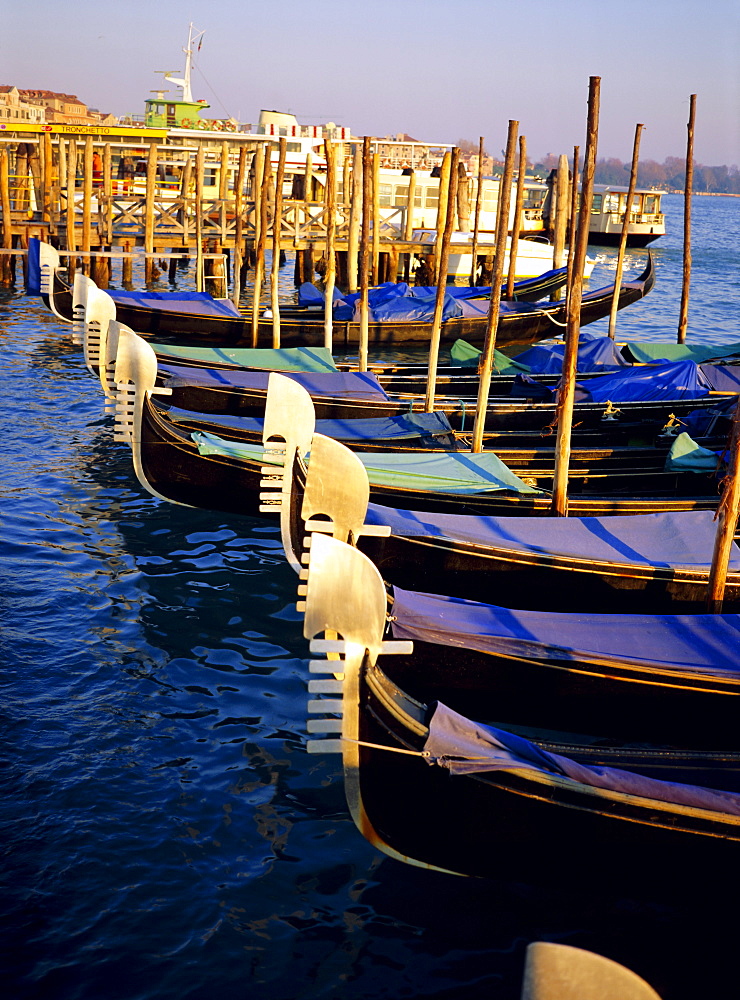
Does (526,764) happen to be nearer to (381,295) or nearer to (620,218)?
(381,295)

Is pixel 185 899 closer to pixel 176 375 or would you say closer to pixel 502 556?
pixel 502 556

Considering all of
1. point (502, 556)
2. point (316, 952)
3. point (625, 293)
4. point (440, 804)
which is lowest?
point (316, 952)

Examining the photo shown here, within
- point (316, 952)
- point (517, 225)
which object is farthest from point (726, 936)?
point (517, 225)

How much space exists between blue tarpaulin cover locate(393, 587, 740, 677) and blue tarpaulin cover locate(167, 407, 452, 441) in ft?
12.4

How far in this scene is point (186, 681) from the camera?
20.8 feet

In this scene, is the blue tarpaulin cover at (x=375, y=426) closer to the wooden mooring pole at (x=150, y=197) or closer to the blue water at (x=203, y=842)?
the blue water at (x=203, y=842)

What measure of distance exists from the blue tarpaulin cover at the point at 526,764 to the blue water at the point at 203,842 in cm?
60

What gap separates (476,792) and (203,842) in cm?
156

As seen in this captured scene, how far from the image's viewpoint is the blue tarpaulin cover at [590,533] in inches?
256

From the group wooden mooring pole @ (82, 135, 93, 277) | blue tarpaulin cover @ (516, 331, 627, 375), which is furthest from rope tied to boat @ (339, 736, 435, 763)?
wooden mooring pole @ (82, 135, 93, 277)

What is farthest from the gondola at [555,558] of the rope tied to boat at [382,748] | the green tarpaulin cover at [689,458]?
the rope tied to boat at [382,748]

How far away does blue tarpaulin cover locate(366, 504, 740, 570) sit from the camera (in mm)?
6492

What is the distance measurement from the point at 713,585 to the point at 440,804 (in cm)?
260

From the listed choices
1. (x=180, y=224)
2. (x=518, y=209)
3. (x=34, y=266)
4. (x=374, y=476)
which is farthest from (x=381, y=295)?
(x=374, y=476)
